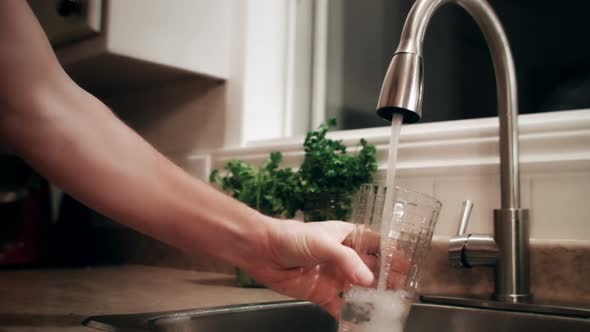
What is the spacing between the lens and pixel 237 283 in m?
1.12

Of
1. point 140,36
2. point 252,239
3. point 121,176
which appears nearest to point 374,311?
point 252,239

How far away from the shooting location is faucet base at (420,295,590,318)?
0.74m

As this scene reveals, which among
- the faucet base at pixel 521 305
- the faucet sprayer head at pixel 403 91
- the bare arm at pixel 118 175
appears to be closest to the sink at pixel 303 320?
the faucet base at pixel 521 305

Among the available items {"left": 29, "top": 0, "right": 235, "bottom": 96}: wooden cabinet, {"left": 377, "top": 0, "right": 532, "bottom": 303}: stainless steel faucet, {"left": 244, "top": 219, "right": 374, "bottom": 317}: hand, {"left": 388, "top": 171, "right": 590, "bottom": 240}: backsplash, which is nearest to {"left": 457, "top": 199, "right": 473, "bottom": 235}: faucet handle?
{"left": 377, "top": 0, "right": 532, "bottom": 303}: stainless steel faucet

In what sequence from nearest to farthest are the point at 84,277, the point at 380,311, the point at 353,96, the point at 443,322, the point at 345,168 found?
1. the point at 380,311
2. the point at 443,322
3. the point at 345,168
4. the point at 84,277
5. the point at 353,96

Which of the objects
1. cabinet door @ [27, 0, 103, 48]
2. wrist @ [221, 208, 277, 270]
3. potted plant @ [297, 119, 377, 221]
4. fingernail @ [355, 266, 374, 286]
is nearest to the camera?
fingernail @ [355, 266, 374, 286]

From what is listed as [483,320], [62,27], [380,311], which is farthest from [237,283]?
[62,27]

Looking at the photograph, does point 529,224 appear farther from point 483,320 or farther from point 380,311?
point 380,311

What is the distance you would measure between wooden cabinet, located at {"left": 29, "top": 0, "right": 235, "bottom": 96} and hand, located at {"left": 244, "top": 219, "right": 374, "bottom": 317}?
732mm

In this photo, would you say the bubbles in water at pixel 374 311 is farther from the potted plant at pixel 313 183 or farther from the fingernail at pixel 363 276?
the potted plant at pixel 313 183

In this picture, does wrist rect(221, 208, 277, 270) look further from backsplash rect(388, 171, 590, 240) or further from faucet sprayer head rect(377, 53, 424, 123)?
backsplash rect(388, 171, 590, 240)

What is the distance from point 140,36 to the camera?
4.19 ft

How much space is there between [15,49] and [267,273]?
1.23 feet

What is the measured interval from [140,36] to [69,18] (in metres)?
0.15
